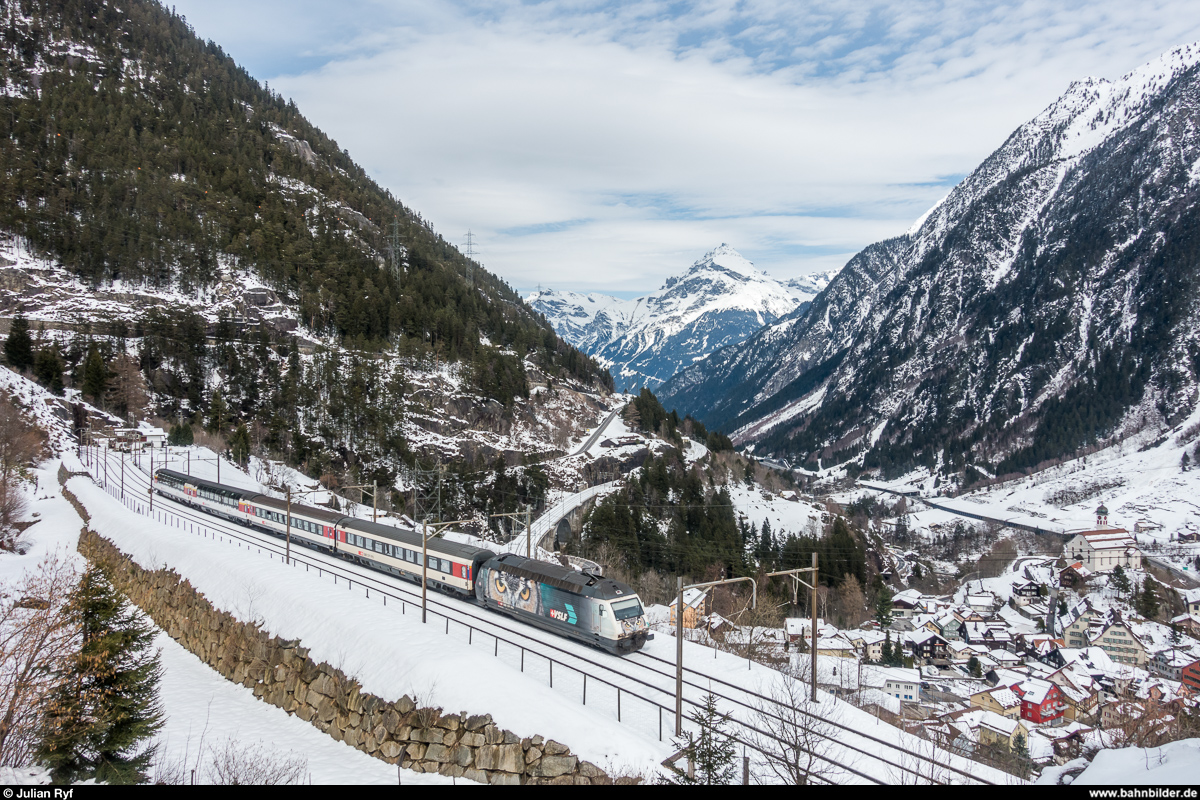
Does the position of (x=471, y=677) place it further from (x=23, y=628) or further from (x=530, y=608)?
(x=23, y=628)

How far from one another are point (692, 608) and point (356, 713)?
29016 millimetres

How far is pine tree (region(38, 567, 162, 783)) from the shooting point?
20.0m

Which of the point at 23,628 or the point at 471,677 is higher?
the point at 23,628

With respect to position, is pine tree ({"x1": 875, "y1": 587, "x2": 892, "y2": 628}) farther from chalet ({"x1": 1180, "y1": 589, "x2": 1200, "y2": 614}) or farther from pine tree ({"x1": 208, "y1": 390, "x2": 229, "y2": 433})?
pine tree ({"x1": 208, "y1": 390, "x2": 229, "y2": 433})

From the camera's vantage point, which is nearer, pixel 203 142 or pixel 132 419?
pixel 132 419

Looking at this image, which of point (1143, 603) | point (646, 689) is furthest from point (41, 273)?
point (1143, 603)

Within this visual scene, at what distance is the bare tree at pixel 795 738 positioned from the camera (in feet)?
61.6

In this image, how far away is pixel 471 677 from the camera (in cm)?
2353

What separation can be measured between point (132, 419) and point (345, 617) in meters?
88.5

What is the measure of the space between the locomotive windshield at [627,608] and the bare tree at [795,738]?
6809 mm

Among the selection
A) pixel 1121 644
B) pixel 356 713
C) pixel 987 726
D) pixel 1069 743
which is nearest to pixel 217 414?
pixel 356 713

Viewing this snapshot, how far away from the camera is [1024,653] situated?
96.4 m

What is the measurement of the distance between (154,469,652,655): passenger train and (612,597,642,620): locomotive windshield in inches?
1.7

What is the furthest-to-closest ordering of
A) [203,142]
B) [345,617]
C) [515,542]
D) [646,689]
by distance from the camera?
[203,142] < [515,542] < [345,617] < [646,689]
